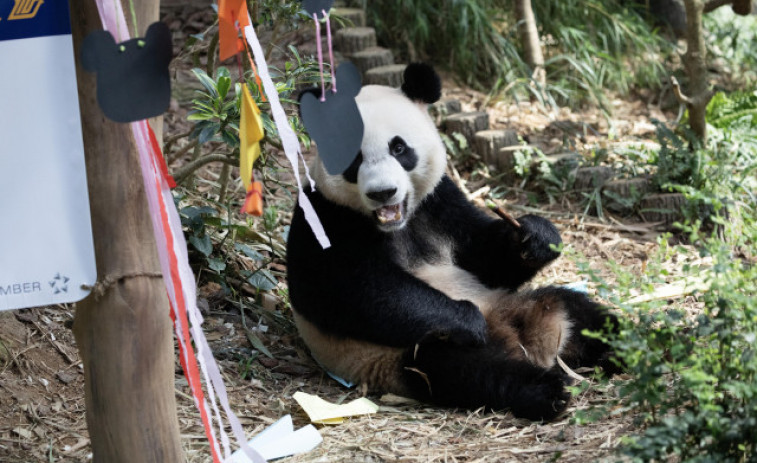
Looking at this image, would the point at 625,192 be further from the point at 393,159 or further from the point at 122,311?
the point at 122,311

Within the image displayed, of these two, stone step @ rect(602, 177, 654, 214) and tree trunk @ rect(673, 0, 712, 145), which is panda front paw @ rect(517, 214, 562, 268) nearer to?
stone step @ rect(602, 177, 654, 214)

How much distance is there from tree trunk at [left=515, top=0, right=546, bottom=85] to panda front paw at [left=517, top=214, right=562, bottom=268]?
3724 mm

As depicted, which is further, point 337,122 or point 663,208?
point 663,208

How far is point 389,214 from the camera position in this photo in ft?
10.9

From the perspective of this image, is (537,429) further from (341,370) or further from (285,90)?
(285,90)

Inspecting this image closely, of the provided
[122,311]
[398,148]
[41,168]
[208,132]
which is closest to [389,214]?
[398,148]

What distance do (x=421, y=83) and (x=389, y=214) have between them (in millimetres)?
628

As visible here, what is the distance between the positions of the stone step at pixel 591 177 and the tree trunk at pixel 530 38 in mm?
1606

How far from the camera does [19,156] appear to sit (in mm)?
2135

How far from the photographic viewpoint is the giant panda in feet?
10.6

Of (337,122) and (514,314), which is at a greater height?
(337,122)

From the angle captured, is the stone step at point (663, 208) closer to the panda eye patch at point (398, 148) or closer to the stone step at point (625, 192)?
the stone step at point (625, 192)

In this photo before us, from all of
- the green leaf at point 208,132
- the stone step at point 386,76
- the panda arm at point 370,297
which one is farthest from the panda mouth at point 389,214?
the stone step at point 386,76

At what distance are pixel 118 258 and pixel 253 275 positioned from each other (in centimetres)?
200
